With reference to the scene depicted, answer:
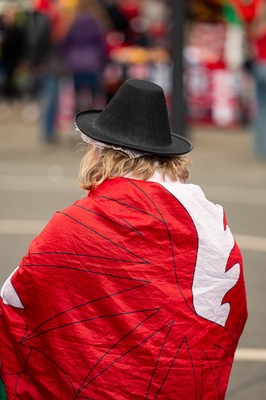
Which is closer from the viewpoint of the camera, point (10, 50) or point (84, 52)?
point (84, 52)

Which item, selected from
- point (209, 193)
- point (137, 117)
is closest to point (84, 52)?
point (209, 193)

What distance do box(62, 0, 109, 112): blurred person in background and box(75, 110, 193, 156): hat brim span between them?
456 inches

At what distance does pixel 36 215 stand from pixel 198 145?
6.33 metres

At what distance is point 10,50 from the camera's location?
23406 millimetres

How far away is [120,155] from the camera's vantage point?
418cm

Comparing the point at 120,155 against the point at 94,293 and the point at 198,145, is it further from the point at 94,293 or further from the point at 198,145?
the point at 198,145

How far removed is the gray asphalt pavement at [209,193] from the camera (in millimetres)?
6637

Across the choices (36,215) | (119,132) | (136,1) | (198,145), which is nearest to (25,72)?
(136,1)

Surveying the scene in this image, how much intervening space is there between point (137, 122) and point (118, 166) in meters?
0.18

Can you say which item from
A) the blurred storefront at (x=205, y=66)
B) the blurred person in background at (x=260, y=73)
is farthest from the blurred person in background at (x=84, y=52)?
the blurred person in background at (x=260, y=73)

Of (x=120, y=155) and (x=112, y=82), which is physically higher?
(x=120, y=155)

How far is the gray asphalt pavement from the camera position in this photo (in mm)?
6637

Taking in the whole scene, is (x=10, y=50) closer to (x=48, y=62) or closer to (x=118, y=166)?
(x=48, y=62)

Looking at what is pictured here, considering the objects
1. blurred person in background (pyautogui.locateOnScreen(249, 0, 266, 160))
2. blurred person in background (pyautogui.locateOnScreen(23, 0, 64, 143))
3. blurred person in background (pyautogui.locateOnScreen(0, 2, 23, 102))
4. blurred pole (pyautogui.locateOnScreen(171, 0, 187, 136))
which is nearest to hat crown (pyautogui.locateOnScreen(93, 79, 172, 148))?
blurred pole (pyautogui.locateOnScreen(171, 0, 187, 136))
